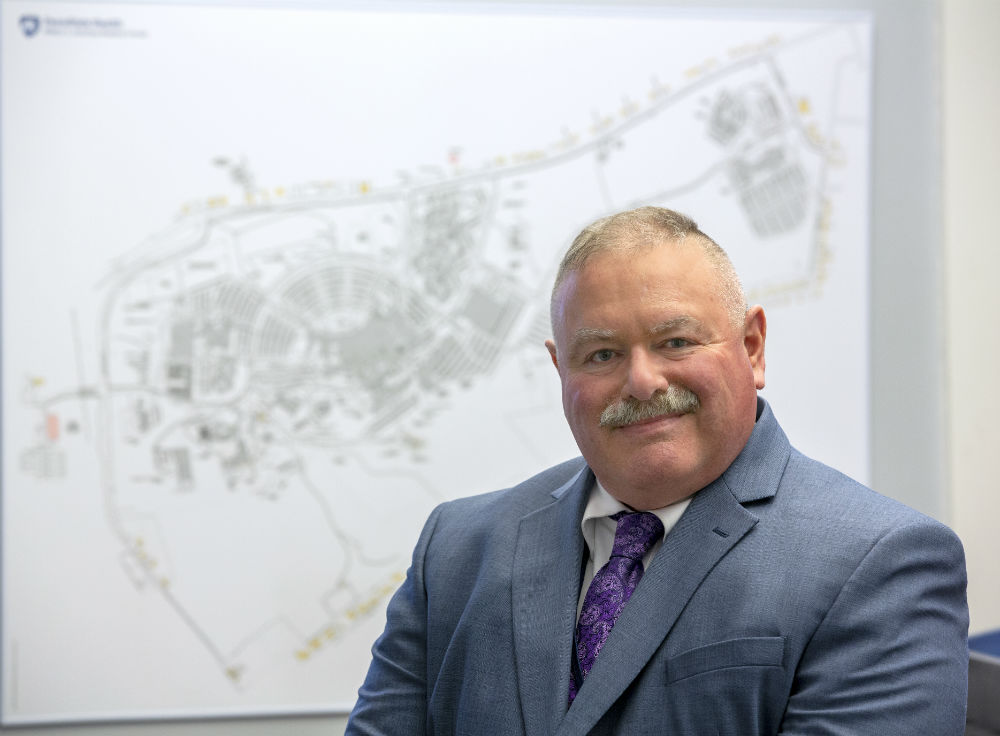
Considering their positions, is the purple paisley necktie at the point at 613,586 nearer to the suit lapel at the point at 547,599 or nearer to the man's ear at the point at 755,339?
the suit lapel at the point at 547,599

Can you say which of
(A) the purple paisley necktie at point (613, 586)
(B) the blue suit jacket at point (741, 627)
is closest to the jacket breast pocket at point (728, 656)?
(B) the blue suit jacket at point (741, 627)

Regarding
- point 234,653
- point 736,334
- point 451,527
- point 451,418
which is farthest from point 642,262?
point 234,653

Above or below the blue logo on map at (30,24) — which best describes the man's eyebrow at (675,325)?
below

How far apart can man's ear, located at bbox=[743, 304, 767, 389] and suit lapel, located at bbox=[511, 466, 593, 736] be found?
0.95 feet

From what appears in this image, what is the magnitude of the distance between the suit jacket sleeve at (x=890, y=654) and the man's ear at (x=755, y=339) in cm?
31

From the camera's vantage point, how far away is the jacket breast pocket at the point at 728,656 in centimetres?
109

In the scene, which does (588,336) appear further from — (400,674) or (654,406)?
(400,674)

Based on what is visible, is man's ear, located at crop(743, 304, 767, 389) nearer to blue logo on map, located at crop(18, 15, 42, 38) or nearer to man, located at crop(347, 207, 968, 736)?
man, located at crop(347, 207, 968, 736)

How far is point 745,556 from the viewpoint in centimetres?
117

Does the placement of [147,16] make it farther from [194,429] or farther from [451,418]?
[451,418]

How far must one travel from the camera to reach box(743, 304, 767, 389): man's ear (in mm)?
1313

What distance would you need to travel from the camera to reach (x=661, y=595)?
1.18m

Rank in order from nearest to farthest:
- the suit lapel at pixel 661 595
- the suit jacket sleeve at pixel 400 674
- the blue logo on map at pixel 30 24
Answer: the suit lapel at pixel 661 595 < the suit jacket sleeve at pixel 400 674 < the blue logo on map at pixel 30 24

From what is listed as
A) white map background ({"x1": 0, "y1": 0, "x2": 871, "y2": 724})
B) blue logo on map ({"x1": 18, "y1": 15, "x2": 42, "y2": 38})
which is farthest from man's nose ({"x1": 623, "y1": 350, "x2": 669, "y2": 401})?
blue logo on map ({"x1": 18, "y1": 15, "x2": 42, "y2": 38})
